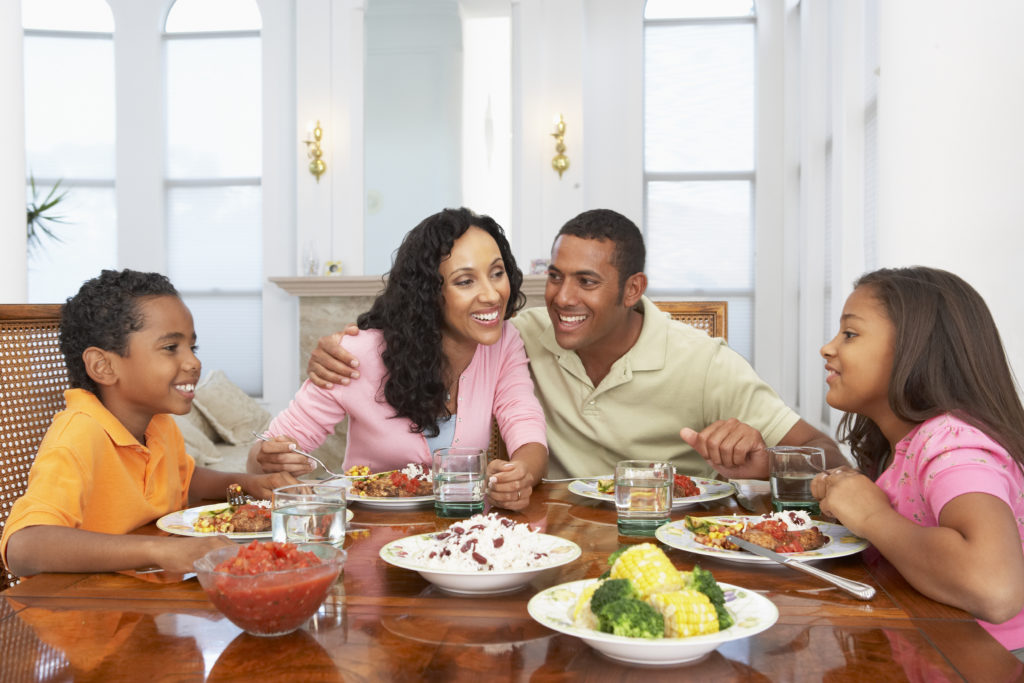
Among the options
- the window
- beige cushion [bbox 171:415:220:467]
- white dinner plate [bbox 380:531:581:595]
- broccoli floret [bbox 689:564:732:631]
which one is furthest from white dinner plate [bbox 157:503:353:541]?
the window

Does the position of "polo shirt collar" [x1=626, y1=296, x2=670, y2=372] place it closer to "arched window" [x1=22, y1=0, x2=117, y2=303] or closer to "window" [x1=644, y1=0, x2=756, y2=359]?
"window" [x1=644, y1=0, x2=756, y2=359]

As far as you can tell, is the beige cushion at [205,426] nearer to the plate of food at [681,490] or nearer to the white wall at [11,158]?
the white wall at [11,158]

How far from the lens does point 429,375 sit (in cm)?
197

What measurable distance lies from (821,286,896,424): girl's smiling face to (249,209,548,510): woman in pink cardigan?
0.68m

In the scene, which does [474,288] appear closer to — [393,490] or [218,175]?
[393,490]

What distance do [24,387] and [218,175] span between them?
485 centimetres

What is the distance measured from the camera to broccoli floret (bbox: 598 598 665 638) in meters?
0.82

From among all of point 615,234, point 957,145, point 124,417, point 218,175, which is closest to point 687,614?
point 124,417

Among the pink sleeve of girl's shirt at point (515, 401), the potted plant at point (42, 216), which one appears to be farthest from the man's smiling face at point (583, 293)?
the potted plant at point (42, 216)

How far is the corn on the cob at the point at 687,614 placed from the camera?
0.83 meters

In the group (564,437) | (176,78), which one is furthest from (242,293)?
(564,437)

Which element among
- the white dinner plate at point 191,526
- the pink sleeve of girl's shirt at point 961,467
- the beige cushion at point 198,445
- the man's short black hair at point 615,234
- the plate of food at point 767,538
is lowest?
the beige cushion at point 198,445

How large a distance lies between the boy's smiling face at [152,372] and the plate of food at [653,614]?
1.01 meters

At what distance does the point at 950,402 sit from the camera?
4.38 feet
